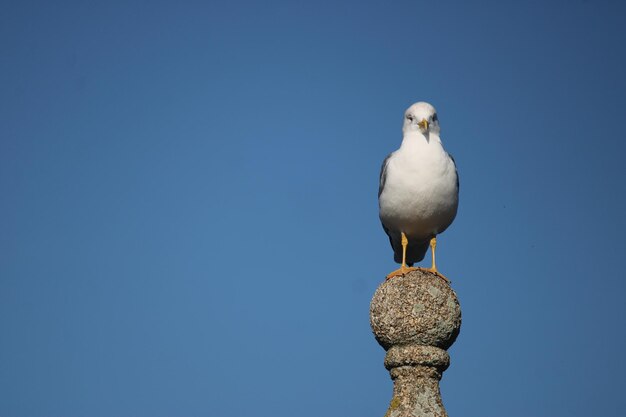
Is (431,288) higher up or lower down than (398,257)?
lower down

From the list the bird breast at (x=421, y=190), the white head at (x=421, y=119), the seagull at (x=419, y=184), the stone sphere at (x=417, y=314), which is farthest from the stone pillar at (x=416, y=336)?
the white head at (x=421, y=119)

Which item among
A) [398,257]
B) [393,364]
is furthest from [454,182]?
[393,364]

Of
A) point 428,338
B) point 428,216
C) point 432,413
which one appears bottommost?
point 432,413

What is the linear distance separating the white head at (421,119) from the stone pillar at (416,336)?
2.73 m

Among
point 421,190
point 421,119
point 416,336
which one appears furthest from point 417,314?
point 421,119

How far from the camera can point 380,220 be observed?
15664 millimetres

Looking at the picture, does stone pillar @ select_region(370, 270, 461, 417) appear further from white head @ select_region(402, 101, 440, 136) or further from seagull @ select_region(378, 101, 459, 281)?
white head @ select_region(402, 101, 440, 136)

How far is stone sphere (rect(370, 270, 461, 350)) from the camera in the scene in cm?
1302

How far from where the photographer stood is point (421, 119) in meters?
14.9

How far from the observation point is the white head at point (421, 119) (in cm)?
1487

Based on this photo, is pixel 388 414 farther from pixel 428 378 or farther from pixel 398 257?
pixel 398 257

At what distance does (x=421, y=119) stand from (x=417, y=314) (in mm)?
3385

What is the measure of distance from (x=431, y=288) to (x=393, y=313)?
0.63m

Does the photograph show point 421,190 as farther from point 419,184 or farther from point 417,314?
point 417,314
